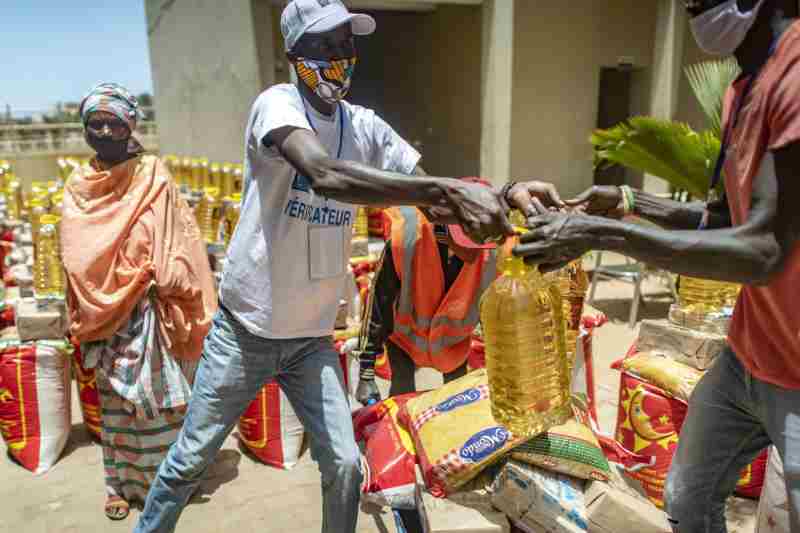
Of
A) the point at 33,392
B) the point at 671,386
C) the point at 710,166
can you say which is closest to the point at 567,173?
the point at 710,166

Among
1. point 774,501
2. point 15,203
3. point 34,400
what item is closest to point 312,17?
point 774,501

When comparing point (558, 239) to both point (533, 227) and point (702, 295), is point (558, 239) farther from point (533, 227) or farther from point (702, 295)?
point (702, 295)

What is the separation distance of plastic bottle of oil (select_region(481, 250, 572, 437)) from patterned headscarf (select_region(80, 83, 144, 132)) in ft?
7.27

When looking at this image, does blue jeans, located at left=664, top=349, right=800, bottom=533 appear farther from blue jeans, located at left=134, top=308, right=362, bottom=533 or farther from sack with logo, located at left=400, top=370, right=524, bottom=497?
blue jeans, located at left=134, top=308, right=362, bottom=533

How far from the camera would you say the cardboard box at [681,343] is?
2.86 m

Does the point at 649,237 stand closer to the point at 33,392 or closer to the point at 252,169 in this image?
the point at 252,169

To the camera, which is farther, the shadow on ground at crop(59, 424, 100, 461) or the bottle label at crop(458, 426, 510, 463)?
the shadow on ground at crop(59, 424, 100, 461)

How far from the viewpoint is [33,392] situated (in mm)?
3551

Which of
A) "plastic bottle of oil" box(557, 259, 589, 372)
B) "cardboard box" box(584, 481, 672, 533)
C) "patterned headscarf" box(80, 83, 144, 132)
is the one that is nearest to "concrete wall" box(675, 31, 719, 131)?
"plastic bottle of oil" box(557, 259, 589, 372)

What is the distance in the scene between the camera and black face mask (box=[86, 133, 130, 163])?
10.4 feet

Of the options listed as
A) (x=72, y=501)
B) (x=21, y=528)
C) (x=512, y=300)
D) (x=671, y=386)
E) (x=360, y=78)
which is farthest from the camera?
(x=360, y=78)

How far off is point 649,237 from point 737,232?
19 cm

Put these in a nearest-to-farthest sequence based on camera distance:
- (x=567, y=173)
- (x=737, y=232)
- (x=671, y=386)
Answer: (x=737, y=232) < (x=671, y=386) < (x=567, y=173)

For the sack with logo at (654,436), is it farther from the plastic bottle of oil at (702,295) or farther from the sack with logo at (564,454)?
the sack with logo at (564,454)
